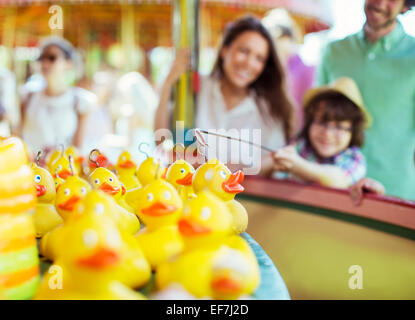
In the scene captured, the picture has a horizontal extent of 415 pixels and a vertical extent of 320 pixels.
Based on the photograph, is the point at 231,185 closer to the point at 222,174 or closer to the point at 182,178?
the point at 222,174

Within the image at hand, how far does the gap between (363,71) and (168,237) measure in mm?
1554

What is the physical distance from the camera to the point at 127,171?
1.41 metres

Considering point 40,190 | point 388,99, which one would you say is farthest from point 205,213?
point 388,99

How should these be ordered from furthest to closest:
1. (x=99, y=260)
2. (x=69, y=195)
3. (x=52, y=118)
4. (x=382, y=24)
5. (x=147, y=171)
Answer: (x=52, y=118)
(x=382, y=24)
(x=147, y=171)
(x=69, y=195)
(x=99, y=260)

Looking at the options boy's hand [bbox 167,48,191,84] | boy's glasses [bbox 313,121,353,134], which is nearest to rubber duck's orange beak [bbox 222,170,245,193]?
boy's glasses [bbox 313,121,353,134]

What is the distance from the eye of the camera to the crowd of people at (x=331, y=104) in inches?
77.0

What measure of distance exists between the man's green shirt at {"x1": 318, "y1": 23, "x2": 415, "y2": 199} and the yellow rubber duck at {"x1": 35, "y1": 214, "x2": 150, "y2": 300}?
1671 mm

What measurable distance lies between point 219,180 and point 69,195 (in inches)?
13.0

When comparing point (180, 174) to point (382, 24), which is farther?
point (382, 24)

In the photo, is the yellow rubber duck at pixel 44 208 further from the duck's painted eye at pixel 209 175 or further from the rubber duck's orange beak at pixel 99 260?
the rubber duck's orange beak at pixel 99 260

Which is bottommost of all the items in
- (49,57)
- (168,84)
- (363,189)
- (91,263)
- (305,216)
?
(305,216)
